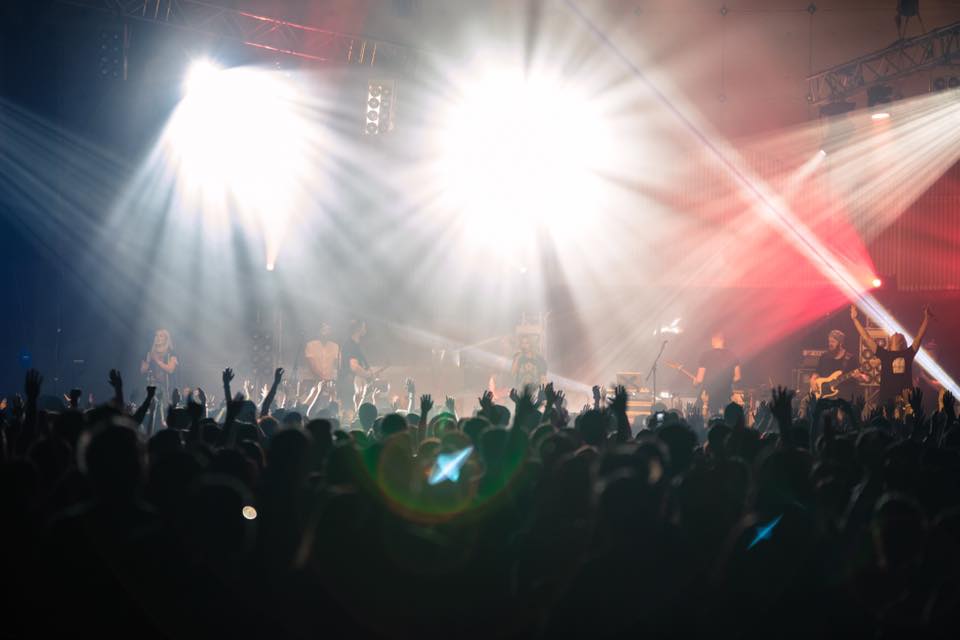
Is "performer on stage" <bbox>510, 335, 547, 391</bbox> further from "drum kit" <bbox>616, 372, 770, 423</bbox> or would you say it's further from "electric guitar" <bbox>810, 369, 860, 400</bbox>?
"electric guitar" <bbox>810, 369, 860, 400</bbox>

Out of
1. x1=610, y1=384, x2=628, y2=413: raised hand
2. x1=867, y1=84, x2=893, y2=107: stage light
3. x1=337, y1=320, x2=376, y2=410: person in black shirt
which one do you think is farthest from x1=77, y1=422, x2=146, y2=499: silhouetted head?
x1=867, y1=84, x2=893, y2=107: stage light

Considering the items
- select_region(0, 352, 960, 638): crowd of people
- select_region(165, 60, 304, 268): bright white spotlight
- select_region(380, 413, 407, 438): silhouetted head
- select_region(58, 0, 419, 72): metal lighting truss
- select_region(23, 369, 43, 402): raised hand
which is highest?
select_region(58, 0, 419, 72): metal lighting truss

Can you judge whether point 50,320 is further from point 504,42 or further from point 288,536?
point 288,536

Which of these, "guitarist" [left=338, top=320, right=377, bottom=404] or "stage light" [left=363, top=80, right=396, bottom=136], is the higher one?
"stage light" [left=363, top=80, right=396, bottom=136]

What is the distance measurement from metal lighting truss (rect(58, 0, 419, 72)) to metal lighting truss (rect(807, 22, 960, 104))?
8.32 metres

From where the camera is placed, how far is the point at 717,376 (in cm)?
1502

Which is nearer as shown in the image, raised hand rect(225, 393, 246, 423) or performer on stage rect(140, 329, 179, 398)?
raised hand rect(225, 393, 246, 423)

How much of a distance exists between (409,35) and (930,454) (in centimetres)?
1394

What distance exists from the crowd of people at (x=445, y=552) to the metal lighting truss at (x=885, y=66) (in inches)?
514

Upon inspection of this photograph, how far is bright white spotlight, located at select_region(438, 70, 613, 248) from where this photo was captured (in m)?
16.5

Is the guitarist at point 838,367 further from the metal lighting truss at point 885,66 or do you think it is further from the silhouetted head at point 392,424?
the silhouetted head at point 392,424

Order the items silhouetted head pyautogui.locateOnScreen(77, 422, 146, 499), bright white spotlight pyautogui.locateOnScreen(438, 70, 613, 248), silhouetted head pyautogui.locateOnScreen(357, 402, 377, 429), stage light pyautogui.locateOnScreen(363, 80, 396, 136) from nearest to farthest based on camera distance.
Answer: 1. silhouetted head pyautogui.locateOnScreen(77, 422, 146, 499)
2. silhouetted head pyautogui.locateOnScreen(357, 402, 377, 429)
3. stage light pyautogui.locateOnScreen(363, 80, 396, 136)
4. bright white spotlight pyautogui.locateOnScreen(438, 70, 613, 248)

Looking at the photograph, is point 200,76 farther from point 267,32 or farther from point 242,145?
point 242,145

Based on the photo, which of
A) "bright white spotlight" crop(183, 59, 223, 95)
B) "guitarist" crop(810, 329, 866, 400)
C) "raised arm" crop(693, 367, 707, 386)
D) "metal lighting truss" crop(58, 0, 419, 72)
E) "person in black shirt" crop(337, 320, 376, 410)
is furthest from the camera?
"guitarist" crop(810, 329, 866, 400)
